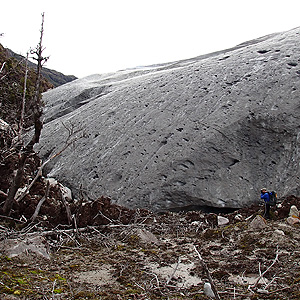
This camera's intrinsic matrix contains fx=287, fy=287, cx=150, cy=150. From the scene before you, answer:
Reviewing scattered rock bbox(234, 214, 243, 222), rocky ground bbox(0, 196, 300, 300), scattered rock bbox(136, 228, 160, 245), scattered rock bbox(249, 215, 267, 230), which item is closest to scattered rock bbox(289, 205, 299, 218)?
rocky ground bbox(0, 196, 300, 300)

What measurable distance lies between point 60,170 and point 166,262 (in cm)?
752

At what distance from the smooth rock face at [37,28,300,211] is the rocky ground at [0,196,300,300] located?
139 centimetres

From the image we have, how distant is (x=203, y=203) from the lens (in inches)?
339

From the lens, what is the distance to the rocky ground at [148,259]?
343 centimetres

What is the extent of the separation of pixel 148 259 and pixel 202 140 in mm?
5385

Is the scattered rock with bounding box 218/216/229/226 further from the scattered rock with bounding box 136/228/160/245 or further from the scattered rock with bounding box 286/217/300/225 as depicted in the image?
the scattered rock with bounding box 136/228/160/245

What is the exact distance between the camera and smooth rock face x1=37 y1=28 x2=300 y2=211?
8.86 meters

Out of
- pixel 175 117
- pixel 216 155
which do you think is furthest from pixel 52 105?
pixel 216 155

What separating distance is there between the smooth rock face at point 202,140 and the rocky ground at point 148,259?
139cm

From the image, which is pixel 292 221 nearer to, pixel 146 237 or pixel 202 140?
pixel 146 237

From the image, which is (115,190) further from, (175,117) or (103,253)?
(103,253)

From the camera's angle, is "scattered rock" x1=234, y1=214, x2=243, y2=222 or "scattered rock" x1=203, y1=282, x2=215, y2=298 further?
"scattered rock" x1=234, y1=214, x2=243, y2=222

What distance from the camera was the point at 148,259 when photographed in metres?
5.05

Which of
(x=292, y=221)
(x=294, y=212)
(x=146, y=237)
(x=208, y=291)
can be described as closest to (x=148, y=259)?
(x=146, y=237)
